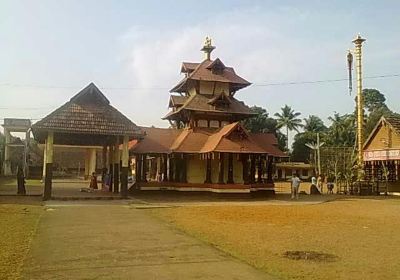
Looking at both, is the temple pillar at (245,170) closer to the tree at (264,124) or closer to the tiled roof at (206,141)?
Result: the tiled roof at (206,141)

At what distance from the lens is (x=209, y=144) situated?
29031 millimetres

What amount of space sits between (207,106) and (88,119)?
29.9ft

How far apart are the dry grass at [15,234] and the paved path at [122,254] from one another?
0.19m

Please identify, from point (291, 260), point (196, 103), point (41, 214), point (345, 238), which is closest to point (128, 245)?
point (291, 260)

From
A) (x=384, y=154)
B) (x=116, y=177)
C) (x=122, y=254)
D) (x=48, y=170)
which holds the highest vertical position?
(x=384, y=154)

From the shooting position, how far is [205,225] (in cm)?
1451

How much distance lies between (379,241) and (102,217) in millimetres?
8894

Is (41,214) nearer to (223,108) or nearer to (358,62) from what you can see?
(223,108)

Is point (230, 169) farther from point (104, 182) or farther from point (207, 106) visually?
point (104, 182)

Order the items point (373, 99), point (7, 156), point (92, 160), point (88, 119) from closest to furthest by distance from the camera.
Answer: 1. point (88, 119)
2. point (92, 160)
3. point (7, 156)
4. point (373, 99)

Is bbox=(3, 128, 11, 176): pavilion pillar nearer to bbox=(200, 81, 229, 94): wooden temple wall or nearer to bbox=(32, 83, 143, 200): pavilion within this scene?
bbox=(32, 83, 143, 200): pavilion

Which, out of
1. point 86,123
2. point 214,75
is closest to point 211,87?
point 214,75

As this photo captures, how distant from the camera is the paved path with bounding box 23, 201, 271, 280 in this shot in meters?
7.55

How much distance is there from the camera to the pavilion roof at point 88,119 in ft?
80.0
